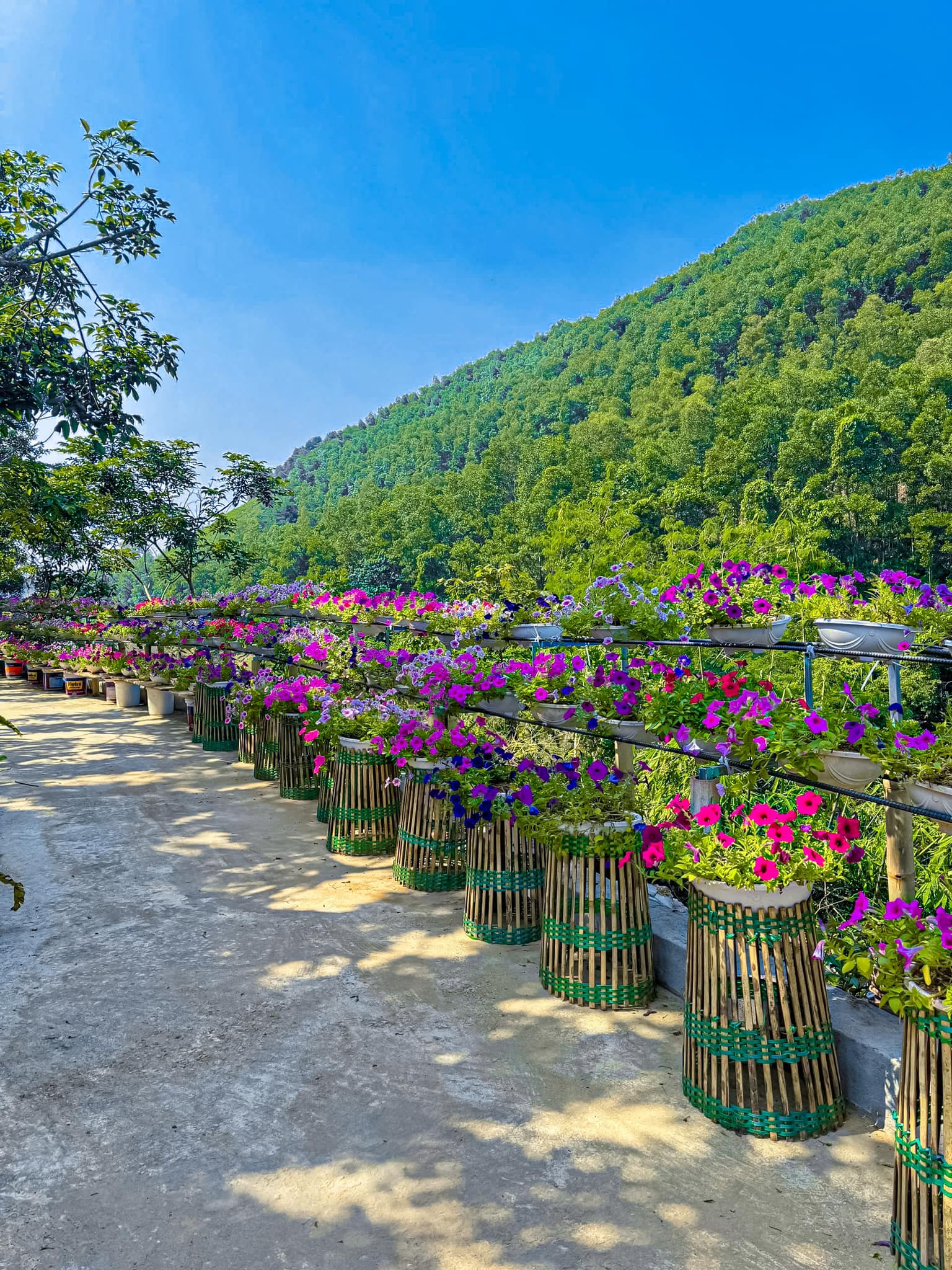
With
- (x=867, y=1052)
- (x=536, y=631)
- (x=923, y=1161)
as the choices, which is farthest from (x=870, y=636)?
(x=536, y=631)

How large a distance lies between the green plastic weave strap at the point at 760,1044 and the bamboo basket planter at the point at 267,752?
4877mm

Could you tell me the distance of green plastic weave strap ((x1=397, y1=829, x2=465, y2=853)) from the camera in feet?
13.5

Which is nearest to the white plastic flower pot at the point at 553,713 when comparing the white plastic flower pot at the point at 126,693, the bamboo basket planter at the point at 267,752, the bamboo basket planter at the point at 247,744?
the bamboo basket planter at the point at 267,752

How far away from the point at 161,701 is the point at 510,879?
8.28 meters

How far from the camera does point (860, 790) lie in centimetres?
234

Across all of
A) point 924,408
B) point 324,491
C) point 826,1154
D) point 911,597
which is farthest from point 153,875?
point 324,491

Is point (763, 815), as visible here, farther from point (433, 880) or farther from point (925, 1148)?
point (433, 880)

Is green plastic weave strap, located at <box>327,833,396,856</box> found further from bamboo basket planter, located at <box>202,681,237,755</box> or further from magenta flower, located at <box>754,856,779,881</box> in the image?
bamboo basket planter, located at <box>202,681,237,755</box>

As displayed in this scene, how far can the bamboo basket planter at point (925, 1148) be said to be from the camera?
1588 millimetres

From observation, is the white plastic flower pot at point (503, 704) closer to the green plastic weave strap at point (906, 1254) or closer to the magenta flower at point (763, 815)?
the magenta flower at point (763, 815)

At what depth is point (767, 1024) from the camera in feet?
7.20

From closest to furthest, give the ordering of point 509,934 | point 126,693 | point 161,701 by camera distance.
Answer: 1. point 509,934
2. point 161,701
3. point 126,693

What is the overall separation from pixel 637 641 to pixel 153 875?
3064 mm

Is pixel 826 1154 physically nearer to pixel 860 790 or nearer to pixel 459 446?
pixel 860 790
